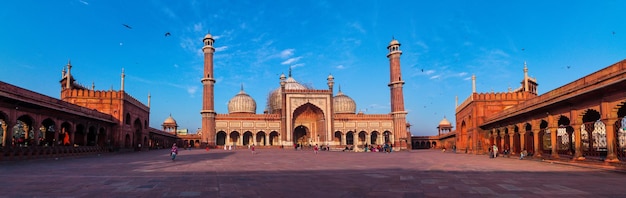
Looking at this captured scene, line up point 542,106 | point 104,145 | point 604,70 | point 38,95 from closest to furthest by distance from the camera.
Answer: point 604,70 < point 542,106 < point 38,95 < point 104,145

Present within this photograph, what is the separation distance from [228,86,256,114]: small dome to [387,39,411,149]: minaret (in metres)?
21.0

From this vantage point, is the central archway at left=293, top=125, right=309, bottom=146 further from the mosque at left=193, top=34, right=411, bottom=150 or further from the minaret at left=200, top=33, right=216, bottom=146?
the minaret at left=200, top=33, right=216, bottom=146

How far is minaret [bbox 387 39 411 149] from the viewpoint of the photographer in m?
55.2

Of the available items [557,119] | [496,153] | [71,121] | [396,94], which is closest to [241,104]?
[396,94]

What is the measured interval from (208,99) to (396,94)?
23.0m

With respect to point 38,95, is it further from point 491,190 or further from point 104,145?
point 491,190

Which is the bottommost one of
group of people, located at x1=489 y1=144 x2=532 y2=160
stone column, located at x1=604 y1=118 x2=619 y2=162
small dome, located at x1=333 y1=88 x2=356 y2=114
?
group of people, located at x1=489 y1=144 x2=532 y2=160

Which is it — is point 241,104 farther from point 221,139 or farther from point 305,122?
point 305,122

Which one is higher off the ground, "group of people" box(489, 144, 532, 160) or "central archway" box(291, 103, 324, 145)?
"central archway" box(291, 103, 324, 145)

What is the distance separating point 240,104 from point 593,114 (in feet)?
164

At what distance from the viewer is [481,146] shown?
32031mm

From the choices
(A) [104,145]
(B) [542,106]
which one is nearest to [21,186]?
(B) [542,106]

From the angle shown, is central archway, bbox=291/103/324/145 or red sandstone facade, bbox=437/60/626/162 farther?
central archway, bbox=291/103/324/145

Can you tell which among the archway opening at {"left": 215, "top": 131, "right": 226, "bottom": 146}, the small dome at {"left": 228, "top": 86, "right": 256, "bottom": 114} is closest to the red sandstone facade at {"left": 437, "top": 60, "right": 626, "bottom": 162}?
the archway opening at {"left": 215, "top": 131, "right": 226, "bottom": 146}
